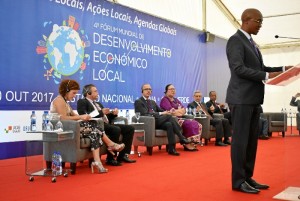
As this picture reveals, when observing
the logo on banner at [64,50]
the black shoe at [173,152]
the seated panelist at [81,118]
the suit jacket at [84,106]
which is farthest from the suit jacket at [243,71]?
the logo on banner at [64,50]

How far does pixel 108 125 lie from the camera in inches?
193

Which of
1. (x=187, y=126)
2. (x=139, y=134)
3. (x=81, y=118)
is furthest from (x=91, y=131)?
(x=187, y=126)

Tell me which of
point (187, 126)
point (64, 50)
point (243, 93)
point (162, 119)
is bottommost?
point (187, 126)

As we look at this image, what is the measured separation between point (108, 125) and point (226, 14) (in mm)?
7258

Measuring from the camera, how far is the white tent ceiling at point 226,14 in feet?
31.0

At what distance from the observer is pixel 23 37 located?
556 cm

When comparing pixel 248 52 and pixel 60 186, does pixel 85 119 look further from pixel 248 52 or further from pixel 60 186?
pixel 248 52

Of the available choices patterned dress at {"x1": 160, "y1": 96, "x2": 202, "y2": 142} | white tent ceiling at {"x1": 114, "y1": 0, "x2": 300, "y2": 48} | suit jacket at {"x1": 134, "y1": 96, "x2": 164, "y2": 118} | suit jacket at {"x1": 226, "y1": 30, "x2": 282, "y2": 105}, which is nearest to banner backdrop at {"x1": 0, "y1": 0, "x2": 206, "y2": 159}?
white tent ceiling at {"x1": 114, "y1": 0, "x2": 300, "y2": 48}

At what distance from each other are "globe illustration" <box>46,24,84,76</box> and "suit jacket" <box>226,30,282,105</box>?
12.0 ft

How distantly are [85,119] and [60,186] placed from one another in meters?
1.00

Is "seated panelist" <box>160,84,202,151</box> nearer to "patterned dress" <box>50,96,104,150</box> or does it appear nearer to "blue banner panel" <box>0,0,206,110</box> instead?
"blue banner panel" <box>0,0,206,110</box>

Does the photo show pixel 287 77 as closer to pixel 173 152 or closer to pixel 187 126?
pixel 173 152

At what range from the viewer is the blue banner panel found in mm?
5461

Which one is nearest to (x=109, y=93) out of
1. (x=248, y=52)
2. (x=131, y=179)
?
(x=131, y=179)
